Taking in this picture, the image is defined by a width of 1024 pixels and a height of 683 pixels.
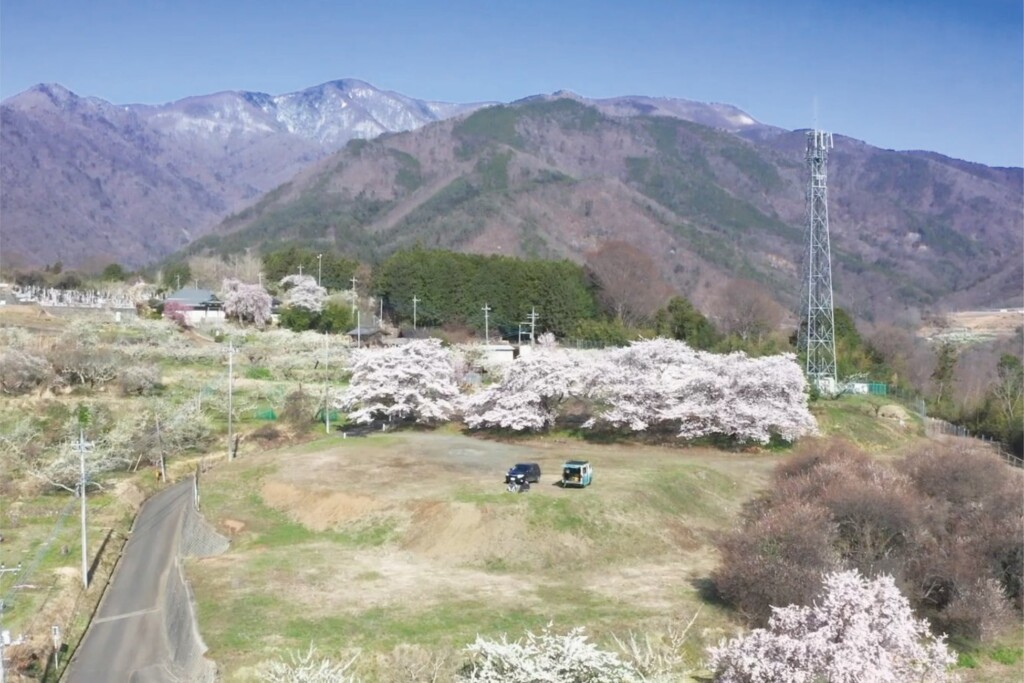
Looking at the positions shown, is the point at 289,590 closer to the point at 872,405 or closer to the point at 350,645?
the point at 350,645

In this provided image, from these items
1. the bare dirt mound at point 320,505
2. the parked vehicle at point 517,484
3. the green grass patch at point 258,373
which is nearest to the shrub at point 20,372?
the green grass patch at point 258,373

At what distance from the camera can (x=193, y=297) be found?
8938 cm

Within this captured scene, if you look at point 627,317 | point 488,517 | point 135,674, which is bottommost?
point 135,674

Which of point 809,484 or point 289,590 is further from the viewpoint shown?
point 809,484

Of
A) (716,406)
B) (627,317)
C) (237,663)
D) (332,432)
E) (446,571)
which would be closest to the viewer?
(237,663)

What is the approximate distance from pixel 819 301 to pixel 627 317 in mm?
31402

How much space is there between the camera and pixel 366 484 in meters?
35.9

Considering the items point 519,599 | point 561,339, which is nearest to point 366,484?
point 519,599

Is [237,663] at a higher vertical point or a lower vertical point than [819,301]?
lower

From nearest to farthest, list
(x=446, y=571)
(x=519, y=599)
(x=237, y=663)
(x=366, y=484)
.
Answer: (x=237, y=663), (x=519, y=599), (x=446, y=571), (x=366, y=484)

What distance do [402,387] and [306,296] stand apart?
3967 centimetres

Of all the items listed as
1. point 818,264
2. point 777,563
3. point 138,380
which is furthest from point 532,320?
point 777,563

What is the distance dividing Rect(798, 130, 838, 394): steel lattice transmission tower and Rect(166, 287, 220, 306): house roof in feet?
191

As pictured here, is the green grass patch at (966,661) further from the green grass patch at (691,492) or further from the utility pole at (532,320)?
the utility pole at (532,320)
